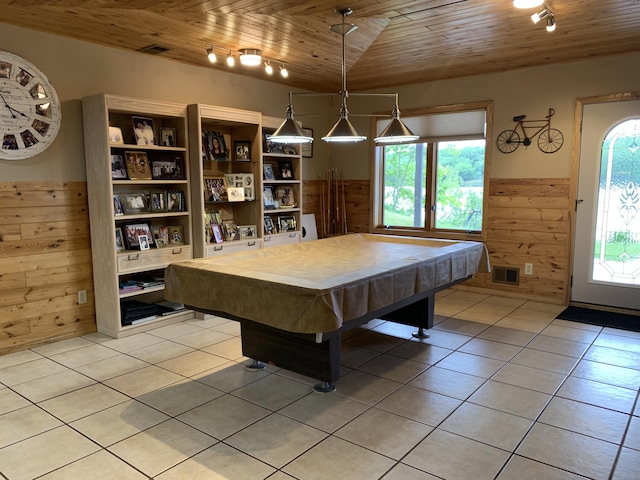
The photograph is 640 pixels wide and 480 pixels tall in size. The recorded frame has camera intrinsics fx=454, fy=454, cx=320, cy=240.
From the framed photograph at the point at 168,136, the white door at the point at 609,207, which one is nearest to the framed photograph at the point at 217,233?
the framed photograph at the point at 168,136

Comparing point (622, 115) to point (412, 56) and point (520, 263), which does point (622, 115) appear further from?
point (412, 56)

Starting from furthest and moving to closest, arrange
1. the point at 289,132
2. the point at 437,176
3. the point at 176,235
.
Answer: the point at 437,176 → the point at 176,235 → the point at 289,132

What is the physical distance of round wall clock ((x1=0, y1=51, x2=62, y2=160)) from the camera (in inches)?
139

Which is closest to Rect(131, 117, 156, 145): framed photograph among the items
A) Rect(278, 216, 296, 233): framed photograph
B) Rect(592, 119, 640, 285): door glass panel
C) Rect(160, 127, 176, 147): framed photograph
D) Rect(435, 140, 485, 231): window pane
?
Rect(160, 127, 176, 147): framed photograph

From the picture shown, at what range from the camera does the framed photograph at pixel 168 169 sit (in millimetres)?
4410

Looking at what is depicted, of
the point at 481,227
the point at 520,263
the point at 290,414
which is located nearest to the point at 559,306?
the point at 520,263

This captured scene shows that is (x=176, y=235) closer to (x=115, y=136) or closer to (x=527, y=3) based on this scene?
(x=115, y=136)

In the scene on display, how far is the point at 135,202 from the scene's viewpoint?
4.32 meters

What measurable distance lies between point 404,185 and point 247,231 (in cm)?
237

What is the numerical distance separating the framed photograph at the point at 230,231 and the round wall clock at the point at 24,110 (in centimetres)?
184

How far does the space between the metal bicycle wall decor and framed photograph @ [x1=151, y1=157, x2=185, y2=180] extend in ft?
11.9

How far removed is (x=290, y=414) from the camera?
8.91 feet

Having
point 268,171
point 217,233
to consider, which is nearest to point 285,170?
point 268,171

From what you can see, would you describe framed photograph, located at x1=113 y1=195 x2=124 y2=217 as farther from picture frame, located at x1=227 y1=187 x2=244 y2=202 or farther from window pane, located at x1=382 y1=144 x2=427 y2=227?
window pane, located at x1=382 y1=144 x2=427 y2=227
